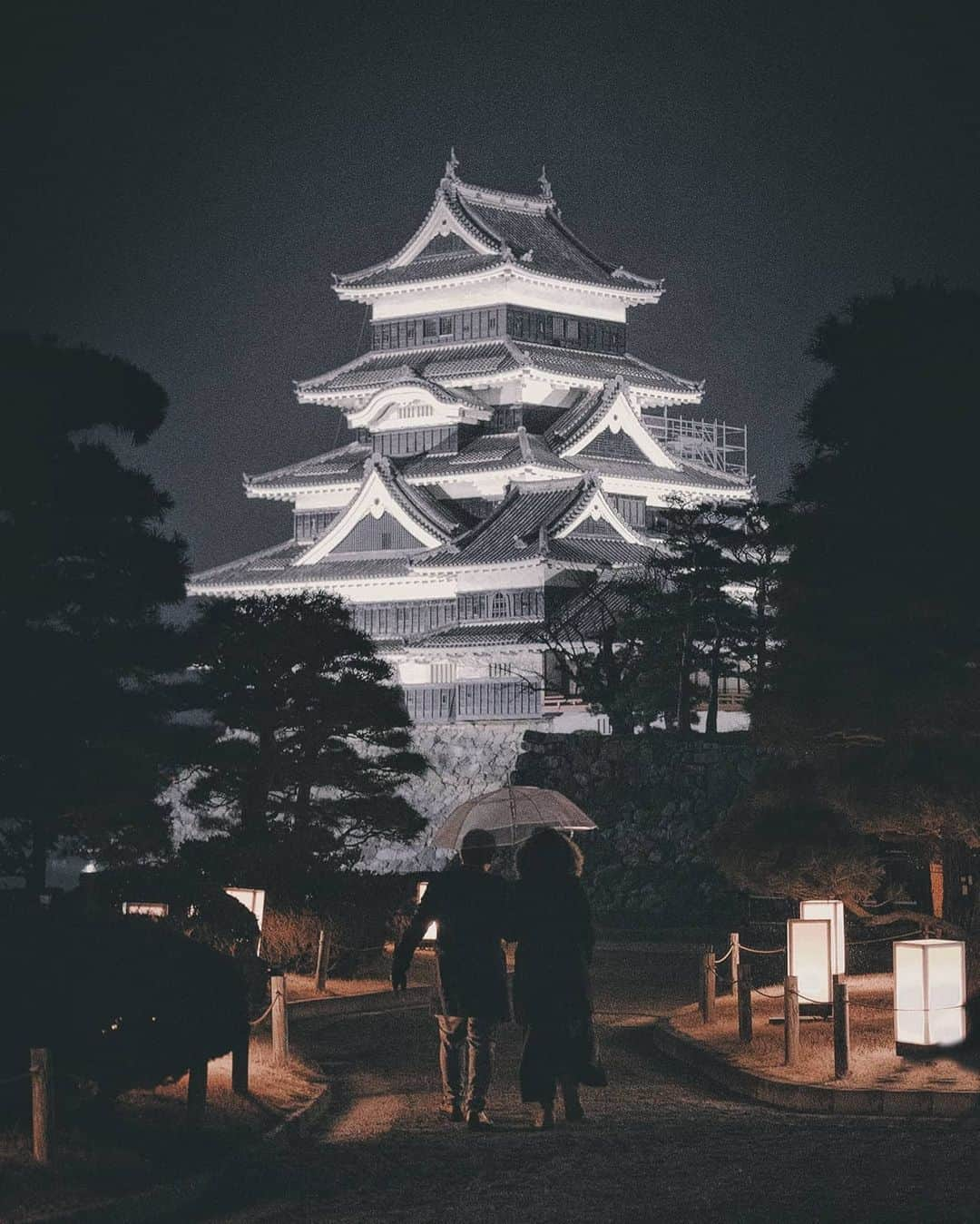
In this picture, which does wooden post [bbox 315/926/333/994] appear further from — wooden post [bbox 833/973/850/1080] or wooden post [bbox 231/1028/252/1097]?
wooden post [bbox 833/973/850/1080]

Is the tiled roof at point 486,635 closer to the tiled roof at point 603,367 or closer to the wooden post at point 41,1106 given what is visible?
the tiled roof at point 603,367

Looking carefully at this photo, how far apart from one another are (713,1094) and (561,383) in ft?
133

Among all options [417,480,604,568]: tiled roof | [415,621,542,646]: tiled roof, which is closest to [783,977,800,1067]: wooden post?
[417,480,604,568]: tiled roof

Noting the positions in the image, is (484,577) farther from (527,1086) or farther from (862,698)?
(527,1086)

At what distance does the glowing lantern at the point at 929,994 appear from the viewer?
12945 mm

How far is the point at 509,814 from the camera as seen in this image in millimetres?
25359

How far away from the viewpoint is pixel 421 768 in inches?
1073

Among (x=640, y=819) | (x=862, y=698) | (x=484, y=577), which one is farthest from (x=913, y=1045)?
(x=484, y=577)

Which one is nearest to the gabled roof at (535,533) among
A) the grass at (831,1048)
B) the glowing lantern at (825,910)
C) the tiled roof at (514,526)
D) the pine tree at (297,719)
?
the tiled roof at (514,526)

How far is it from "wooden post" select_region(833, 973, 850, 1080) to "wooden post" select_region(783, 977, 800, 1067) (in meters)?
0.48

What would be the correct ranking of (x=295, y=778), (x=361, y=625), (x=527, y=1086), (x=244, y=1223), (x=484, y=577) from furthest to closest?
(x=361, y=625)
(x=484, y=577)
(x=295, y=778)
(x=527, y=1086)
(x=244, y=1223)

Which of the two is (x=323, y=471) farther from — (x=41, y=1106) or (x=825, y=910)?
(x=41, y=1106)

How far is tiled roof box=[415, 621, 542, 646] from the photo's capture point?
46625mm

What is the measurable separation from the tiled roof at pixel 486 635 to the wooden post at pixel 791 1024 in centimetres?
3251
